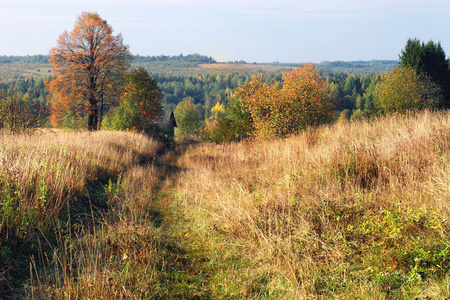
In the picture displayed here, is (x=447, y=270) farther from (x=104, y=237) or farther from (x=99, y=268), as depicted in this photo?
(x=104, y=237)

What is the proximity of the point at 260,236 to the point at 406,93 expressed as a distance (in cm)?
2783

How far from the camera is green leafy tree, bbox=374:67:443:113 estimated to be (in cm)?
2611

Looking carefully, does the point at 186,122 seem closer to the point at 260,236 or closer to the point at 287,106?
the point at 287,106

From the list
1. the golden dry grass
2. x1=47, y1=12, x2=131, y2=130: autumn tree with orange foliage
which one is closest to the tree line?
x1=47, y1=12, x2=131, y2=130: autumn tree with orange foliage

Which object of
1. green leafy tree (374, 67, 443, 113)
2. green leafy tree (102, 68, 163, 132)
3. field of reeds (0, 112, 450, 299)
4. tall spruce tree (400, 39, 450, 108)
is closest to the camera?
field of reeds (0, 112, 450, 299)

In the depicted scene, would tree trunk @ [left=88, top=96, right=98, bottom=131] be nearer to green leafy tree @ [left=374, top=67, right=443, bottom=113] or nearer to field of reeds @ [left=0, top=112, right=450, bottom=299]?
field of reeds @ [left=0, top=112, right=450, bottom=299]

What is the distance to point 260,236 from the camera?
14.3ft

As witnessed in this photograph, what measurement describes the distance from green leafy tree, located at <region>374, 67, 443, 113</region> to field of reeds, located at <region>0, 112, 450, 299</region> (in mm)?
22355

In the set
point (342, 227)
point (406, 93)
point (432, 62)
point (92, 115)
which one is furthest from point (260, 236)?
point (432, 62)

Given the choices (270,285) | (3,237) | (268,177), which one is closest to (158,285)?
(270,285)

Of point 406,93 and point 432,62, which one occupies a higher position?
point 432,62

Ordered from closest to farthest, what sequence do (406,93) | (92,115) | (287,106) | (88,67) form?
(287,106)
(406,93)
(88,67)
(92,115)

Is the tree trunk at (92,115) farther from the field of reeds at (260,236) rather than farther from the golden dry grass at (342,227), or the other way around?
the golden dry grass at (342,227)

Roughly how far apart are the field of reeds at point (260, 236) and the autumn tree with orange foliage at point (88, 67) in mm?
23904
